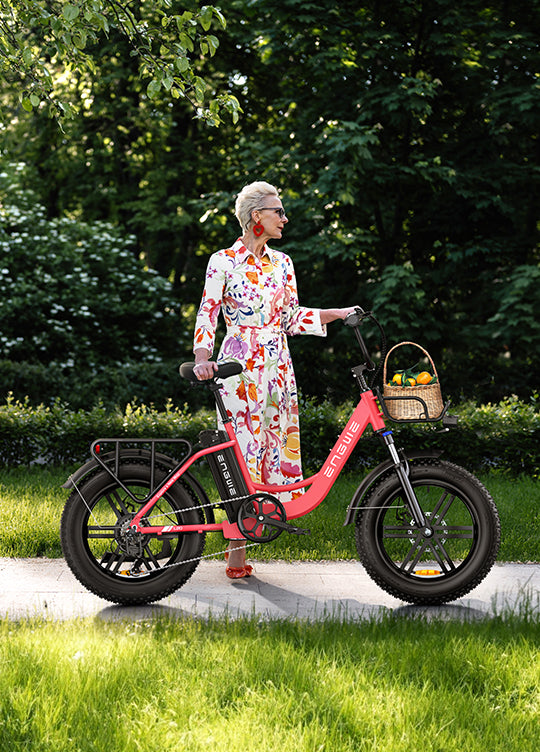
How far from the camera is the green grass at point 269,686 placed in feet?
8.59

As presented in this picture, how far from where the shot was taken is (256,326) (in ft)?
14.1

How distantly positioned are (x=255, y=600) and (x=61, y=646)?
1176 millimetres

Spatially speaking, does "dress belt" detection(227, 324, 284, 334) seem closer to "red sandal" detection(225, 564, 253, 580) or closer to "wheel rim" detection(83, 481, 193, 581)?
"wheel rim" detection(83, 481, 193, 581)

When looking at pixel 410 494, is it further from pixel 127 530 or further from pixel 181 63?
pixel 181 63

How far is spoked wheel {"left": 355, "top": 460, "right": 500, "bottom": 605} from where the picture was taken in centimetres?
386

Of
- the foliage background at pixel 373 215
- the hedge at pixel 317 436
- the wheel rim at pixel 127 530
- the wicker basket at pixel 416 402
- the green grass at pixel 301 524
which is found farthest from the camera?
the foliage background at pixel 373 215

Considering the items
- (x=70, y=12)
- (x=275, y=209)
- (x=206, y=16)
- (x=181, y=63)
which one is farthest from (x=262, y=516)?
(x=206, y=16)

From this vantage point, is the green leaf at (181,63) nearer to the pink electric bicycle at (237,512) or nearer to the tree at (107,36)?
the tree at (107,36)

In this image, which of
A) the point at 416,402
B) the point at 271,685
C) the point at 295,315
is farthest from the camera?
the point at 295,315

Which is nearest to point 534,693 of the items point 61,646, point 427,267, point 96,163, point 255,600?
point 255,600

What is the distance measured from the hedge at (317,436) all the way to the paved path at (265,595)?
2.83 meters

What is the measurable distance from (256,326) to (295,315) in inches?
10.0

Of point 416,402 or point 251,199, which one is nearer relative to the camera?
point 416,402

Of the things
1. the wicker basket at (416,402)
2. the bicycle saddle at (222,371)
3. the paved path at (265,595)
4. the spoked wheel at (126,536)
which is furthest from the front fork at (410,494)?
the spoked wheel at (126,536)
